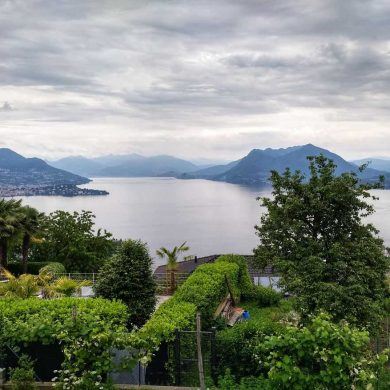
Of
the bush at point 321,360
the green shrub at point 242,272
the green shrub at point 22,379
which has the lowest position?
the green shrub at point 242,272

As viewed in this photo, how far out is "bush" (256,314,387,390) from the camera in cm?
812

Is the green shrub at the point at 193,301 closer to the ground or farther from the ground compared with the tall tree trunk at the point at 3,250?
farther from the ground

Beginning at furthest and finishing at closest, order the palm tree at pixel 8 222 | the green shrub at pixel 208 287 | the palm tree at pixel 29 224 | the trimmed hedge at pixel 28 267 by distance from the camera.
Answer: the trimmed hedge at pixel 28 267 < the palm tree at pixel 29 224 < the palm tree at pixel 8 222 < the green shrub at pixel 208 287

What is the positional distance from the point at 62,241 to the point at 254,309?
22289 millimetres

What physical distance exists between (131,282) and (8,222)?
1752 cm

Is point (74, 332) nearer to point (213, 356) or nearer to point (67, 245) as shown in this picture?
point (213, 356)

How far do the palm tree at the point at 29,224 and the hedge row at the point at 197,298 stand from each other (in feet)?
52.3

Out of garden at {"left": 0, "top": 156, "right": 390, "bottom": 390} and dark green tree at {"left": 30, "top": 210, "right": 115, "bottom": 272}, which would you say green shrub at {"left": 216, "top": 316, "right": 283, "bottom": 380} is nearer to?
garden at {"left": 0, "top": 156, "right": 390, "bottom": 390}

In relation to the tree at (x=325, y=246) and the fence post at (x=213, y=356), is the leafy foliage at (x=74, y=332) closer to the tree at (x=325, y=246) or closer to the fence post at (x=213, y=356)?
the fence post at (x=213, y=356)

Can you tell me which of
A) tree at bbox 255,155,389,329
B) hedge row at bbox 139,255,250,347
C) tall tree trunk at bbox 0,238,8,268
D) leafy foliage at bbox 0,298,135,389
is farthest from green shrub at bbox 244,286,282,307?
tall tree trunk at bbox 0,238,8,268

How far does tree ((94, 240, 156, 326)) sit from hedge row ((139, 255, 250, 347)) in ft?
4.35

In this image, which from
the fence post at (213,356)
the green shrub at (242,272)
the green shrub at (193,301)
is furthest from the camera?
the green shrub at (242,272)

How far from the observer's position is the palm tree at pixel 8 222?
104ft

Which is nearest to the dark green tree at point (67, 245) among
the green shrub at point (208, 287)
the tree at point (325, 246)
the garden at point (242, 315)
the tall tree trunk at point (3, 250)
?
the tall tree trunk at point (3, 250)
